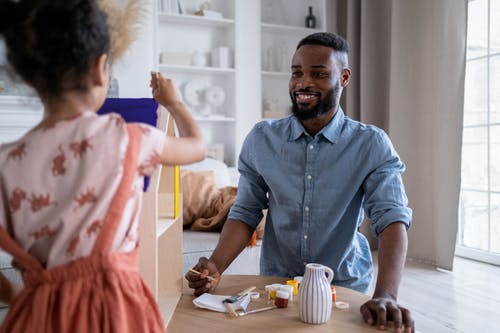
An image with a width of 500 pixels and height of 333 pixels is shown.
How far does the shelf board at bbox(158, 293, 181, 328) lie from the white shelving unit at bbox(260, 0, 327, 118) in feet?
10.8

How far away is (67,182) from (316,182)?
3.10 ft

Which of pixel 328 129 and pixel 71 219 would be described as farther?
pixel 328 129

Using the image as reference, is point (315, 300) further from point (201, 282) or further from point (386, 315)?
point (201, 282)

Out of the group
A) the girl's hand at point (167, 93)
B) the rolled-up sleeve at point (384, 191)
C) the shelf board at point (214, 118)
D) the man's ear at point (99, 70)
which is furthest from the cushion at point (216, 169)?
the man's ear at point (99, 70)

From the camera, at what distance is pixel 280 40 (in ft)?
15.1

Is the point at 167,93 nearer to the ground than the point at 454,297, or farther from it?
farther from it

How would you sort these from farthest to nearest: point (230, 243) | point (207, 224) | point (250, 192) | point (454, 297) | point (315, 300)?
point (207, 224) < point (454, 297) < point (250, 192) < point (230, 243) < point (315, 300)

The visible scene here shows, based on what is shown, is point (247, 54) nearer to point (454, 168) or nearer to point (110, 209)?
point (454, 168)

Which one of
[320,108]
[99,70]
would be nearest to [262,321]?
[99,70]

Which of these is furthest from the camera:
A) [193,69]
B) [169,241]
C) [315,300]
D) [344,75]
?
[193,69]

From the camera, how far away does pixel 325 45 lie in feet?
5.00

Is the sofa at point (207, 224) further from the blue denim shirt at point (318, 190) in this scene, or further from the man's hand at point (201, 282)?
the man's hand at point (201, 282)

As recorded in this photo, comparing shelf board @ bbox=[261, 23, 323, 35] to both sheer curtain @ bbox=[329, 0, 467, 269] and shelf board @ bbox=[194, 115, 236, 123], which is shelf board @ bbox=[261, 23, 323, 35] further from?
shelf board @ bbox=[194, 115, 236, 123]

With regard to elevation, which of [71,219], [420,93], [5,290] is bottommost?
[5,290]
